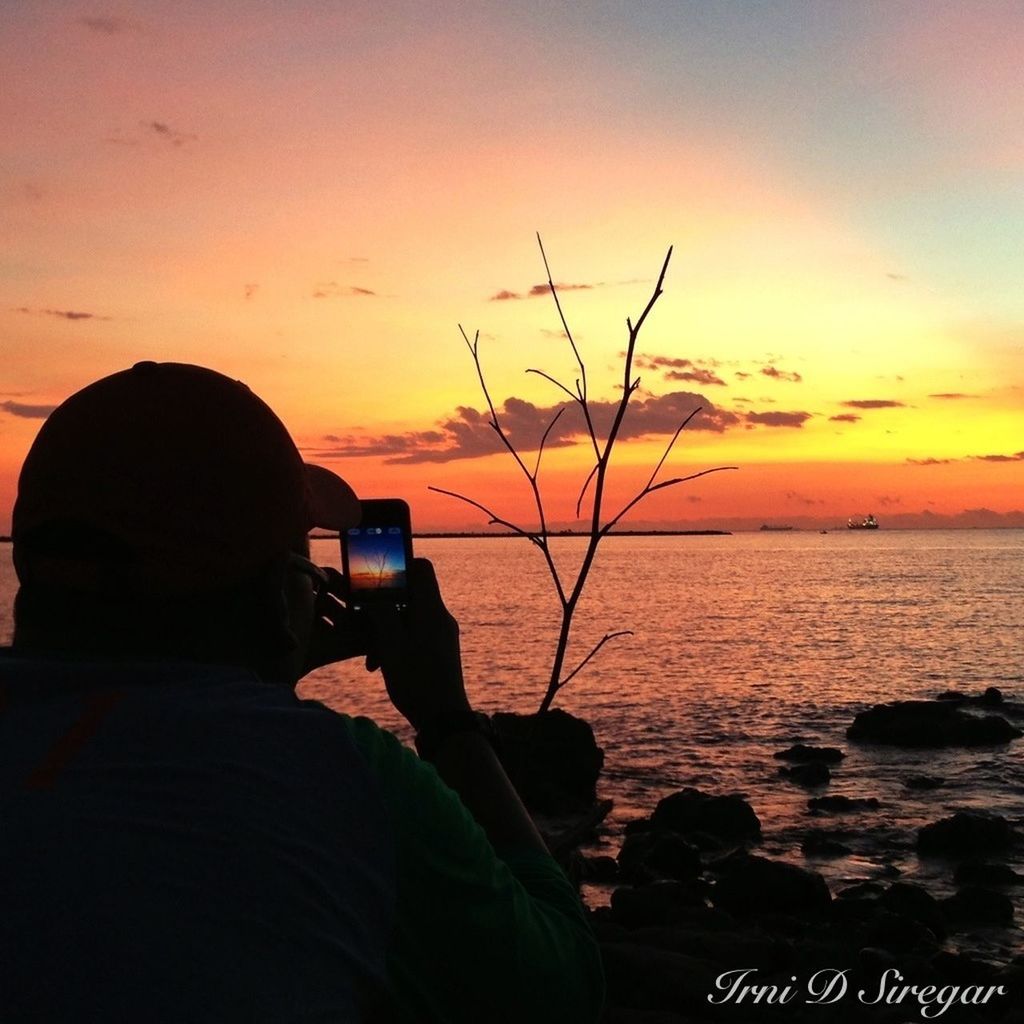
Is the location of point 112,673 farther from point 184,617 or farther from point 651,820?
point 651,820

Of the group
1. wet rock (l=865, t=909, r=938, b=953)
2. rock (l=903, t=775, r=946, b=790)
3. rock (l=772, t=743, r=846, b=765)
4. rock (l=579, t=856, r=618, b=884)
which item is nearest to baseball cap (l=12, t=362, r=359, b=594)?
wet rock (l=865, t=909, r=938, b=953)

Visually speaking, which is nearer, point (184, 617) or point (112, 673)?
point (112, 673)

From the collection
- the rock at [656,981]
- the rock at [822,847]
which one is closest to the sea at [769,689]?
the rock at [822,847]

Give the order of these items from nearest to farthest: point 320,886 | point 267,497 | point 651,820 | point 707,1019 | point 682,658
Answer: point 320,886
point 267,497
point 707,1019
point 651,820
point 682,658

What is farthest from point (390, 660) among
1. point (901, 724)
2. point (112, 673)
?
Result: point (901, 724)

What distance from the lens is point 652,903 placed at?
1330 centimetres

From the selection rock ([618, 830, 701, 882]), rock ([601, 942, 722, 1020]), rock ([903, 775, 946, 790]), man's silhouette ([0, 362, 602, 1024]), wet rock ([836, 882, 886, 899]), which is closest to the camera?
man's silhouette ([0, 362, 602, 1024])

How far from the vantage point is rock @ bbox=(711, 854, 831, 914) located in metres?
13.6

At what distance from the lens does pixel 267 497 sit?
1.52 meters

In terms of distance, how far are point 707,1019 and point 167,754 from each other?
8.15 meters

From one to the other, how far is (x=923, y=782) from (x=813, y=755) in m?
3.23

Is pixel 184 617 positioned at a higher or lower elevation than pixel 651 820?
higher

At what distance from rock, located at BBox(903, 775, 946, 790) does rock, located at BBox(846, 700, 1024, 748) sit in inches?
175

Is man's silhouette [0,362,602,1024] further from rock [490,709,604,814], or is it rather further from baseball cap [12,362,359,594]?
rock [490,709,604,814]
